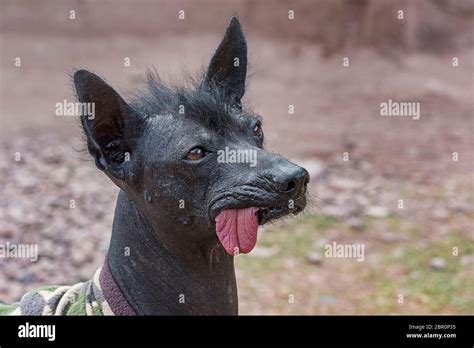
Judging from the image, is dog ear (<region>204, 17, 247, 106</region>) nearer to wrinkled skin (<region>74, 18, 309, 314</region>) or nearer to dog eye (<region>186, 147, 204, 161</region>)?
wrinkled skin (<region>74, 18, 309, 314</region>)

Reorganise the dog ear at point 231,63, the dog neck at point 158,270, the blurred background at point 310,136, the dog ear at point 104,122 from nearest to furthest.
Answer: the dog ear at point 104,122 < the dog neck at point 158,270 < the dog ear at point 231,63 < the blurred background at point 310,136

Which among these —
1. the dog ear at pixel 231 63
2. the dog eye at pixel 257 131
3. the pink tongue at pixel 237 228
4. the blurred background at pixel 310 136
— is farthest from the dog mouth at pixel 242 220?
the blurred background at pixel 310 136

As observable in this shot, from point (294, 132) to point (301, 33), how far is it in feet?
6.81

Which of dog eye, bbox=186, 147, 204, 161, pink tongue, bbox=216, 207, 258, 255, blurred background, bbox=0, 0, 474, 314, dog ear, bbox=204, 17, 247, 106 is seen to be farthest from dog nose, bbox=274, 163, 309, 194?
blurred background, bbox=0, 0, 474, 314

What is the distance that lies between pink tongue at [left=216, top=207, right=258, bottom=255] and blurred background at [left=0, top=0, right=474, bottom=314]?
0.83 metres

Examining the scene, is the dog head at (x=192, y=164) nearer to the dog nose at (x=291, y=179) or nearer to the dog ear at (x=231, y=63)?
the dog nose at (x=291, y=179)

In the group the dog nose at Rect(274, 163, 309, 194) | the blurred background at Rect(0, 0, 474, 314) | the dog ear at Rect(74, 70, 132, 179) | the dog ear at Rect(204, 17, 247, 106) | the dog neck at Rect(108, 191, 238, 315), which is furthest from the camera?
the blurred background at Rect(0, 0, 474, 314)

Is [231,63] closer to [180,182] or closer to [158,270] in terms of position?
[180,182]

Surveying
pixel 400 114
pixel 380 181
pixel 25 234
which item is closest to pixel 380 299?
pixel 380 181

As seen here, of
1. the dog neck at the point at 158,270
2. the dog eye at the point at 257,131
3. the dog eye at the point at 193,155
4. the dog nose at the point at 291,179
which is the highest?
the dog eye at the point at 257,131

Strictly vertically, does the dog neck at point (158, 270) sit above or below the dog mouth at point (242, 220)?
below

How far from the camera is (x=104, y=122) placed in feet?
8.99

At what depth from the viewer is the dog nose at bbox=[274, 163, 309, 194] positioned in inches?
100

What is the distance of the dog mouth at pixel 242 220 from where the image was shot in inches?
103
